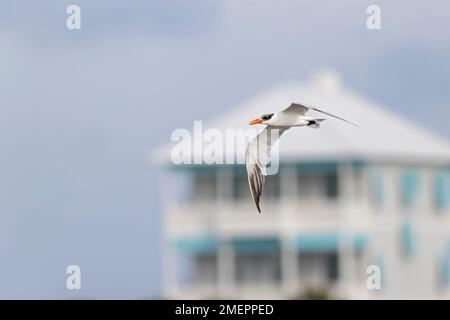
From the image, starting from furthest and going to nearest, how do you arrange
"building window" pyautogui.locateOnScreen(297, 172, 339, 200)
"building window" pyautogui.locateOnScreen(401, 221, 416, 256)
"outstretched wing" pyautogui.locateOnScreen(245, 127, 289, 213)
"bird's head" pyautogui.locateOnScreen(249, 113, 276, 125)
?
"building window" pyautogui.locateOnScreen(297, 172, 339, 200) → "building window" pyautogui.locateOnScreen(401, 221, 416, 256) → "outstretched wing" pyautogui.locateOnScreen(245, 127, 289, 213) → "bird's head" pyautogui.locateOnScreen(249, 113, 276, 125)


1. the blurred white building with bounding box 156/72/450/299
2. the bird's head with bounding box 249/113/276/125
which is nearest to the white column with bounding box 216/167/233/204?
the blurred white building with bounding box 156/72/450/299

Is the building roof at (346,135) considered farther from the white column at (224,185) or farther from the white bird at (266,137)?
the white bird at (266,137)

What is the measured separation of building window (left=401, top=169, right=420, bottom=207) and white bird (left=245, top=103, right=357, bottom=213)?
4939 cm

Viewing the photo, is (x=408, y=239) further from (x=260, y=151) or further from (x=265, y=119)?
(x=265, y=119)

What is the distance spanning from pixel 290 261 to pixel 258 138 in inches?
1869

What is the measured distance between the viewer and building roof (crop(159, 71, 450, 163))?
76250 millimetres

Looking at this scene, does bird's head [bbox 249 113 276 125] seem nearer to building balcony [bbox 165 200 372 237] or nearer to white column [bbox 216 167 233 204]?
building balcony [bbox 165 200 372 237]

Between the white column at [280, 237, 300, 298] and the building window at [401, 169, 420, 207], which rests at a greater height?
the building window at [401, 169, 420, 207]

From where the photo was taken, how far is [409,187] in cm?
7875

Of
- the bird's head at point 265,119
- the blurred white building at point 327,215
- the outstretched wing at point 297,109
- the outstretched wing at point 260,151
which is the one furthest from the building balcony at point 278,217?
the outstretched wing at point 297,109
